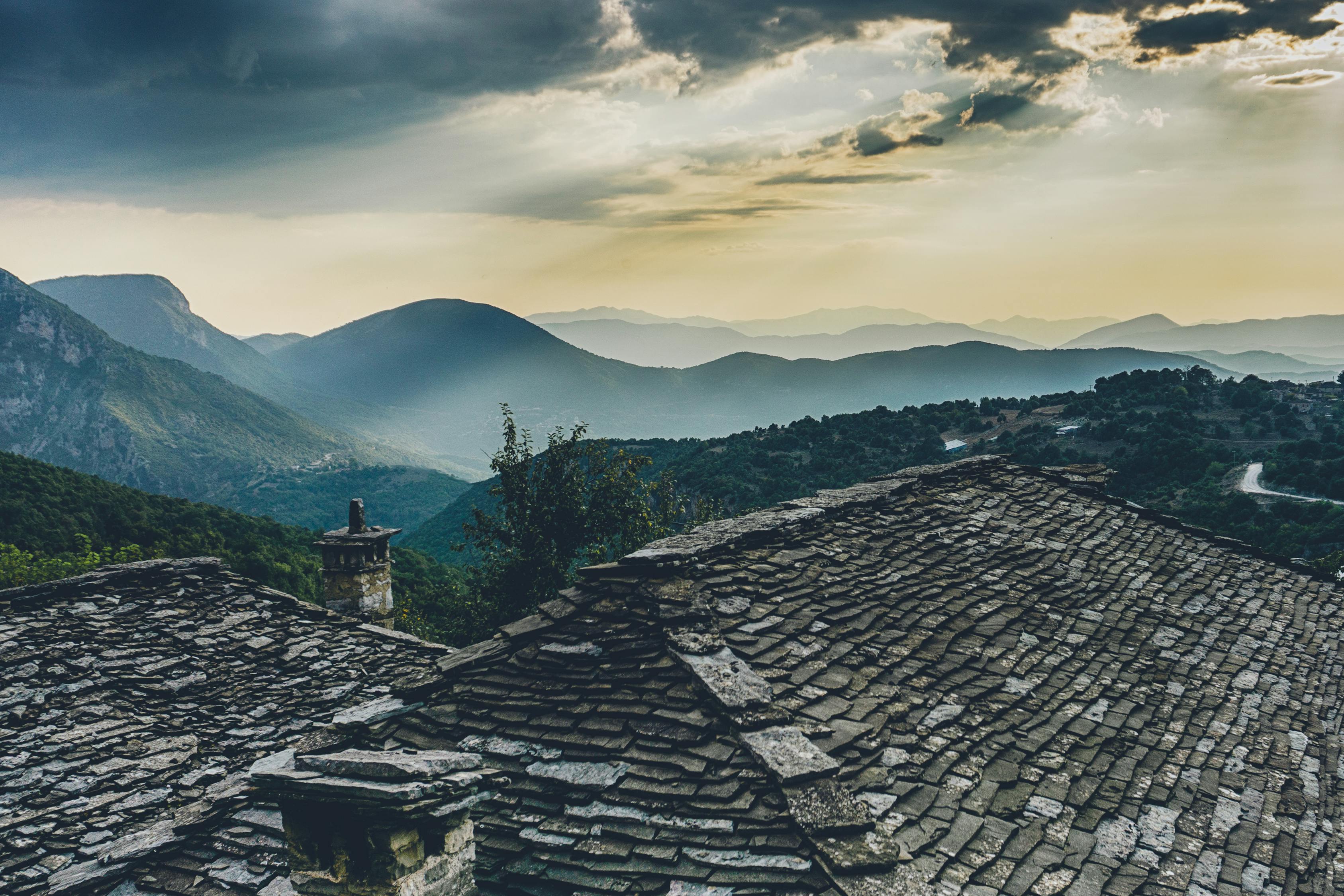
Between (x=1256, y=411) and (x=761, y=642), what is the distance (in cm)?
5976

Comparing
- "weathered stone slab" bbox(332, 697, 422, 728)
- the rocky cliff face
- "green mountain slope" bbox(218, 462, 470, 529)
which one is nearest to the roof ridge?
"weathered stone slab" bbox(332, 697, 422, 728)

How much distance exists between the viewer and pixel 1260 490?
3566cm

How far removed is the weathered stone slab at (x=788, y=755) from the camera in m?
4.47

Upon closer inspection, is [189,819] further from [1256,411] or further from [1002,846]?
[1256,411]

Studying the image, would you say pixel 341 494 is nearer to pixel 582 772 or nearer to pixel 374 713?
pixel 374 713

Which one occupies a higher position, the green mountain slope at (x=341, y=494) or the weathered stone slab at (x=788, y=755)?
the weathered stone slab at (x=788, y=755)

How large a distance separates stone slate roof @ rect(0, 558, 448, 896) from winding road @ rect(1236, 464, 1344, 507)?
3881 cm

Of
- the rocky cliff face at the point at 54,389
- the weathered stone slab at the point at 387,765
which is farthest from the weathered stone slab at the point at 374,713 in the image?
the rocky cliff face at the point at 54,389

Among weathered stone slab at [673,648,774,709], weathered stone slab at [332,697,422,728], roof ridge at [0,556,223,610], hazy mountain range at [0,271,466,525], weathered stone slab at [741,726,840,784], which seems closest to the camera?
weathered stone slab at [741,726,840,784]

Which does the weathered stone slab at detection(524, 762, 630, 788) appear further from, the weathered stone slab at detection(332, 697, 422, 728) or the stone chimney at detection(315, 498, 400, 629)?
the stone chimney at detection(315, 498, 400, 629)

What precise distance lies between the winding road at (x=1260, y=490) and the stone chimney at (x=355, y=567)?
3732 centimetres

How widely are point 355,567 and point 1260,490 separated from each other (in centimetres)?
4061

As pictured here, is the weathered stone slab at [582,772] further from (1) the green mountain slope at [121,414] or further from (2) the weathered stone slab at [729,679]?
(1) the green mountain slope at [121,414]

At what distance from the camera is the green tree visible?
20.9 m
